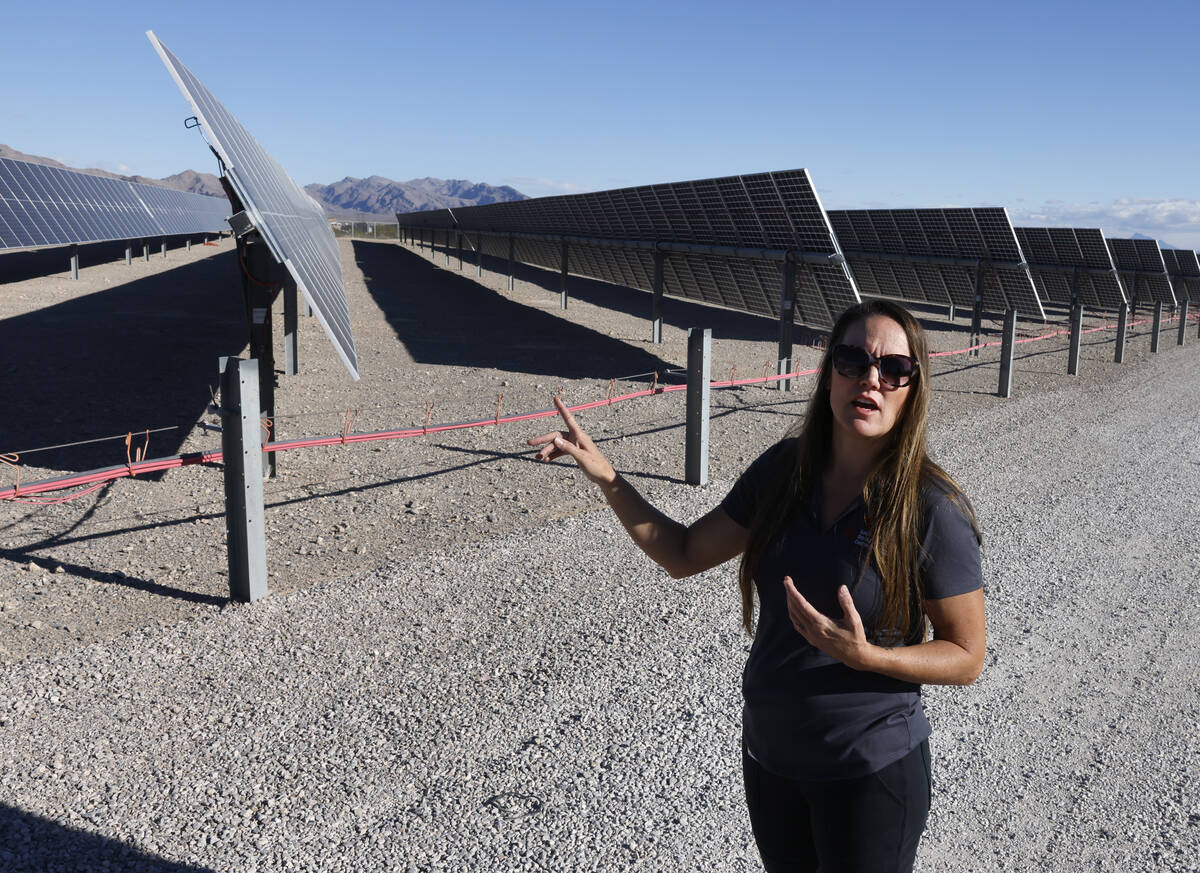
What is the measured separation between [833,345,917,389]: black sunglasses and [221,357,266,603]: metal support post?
13.3 feet

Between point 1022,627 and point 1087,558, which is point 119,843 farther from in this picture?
point 1087,558

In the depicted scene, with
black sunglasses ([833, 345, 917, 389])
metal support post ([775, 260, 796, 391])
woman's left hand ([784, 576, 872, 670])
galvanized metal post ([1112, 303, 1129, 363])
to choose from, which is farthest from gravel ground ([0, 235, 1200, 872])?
galvanized metal post ([1112, 303, 1129, 363])

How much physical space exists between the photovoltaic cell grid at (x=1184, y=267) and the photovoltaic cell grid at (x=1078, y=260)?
18.6 ft

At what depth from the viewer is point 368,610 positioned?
5.12 m

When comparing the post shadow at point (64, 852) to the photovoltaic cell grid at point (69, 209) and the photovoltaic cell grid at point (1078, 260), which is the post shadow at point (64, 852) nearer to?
the photovoltaic cell grid at point (69, 209)

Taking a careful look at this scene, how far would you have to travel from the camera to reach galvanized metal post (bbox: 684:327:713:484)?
7910mm

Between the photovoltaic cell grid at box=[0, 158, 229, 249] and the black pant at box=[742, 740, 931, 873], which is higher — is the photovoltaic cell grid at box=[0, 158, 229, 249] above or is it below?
above

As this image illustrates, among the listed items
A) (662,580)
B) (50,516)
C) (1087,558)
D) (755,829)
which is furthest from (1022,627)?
(50,516)

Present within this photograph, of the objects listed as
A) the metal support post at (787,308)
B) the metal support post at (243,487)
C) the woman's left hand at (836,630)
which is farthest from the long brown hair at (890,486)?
the metal support post at (787,308)

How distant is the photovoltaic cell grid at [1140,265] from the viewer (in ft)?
88.2

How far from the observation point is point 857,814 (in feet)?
6.38

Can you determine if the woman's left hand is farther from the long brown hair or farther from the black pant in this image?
the black pant

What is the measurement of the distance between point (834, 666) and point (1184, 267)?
33688mm

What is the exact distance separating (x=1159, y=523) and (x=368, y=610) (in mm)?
6101
